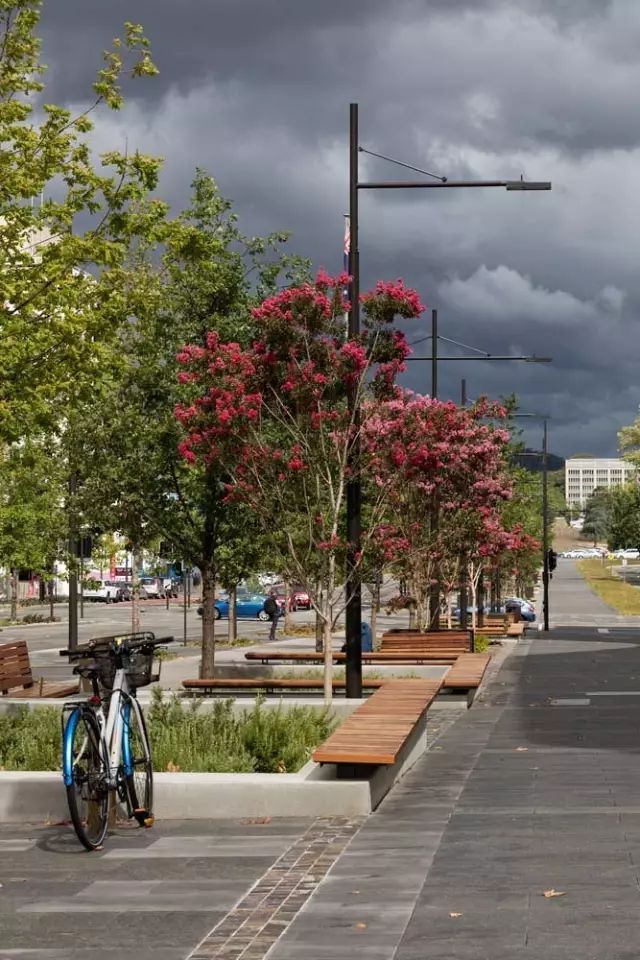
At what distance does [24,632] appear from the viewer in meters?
62.6

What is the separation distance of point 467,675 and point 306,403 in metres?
5.02

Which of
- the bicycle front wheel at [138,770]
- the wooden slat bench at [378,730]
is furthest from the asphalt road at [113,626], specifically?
the bicycle front wheel at [138,770]

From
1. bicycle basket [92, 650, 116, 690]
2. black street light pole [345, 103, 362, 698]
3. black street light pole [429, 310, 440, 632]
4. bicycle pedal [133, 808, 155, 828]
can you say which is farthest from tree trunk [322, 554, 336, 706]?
black street light pole [429, 310, 440, 632]

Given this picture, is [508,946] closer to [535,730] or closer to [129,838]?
[129,838]

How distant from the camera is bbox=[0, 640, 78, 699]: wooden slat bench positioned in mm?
19766

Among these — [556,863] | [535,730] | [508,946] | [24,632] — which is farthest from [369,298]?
[24,632]

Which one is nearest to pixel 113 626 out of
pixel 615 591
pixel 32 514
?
pixel 32 514

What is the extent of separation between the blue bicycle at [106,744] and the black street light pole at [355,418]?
24.8ft

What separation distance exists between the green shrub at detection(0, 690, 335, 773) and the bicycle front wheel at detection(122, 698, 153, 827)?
1350 millimetres

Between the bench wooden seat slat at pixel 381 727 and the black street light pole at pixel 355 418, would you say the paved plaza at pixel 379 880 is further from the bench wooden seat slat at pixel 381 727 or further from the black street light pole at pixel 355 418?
the black street light pole at pixel 355 418

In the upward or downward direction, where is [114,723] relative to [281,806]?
upward

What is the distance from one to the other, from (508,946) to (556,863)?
82.7 inches

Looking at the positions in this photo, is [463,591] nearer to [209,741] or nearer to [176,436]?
[176,436]

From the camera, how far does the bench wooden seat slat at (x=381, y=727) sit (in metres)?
11.3
